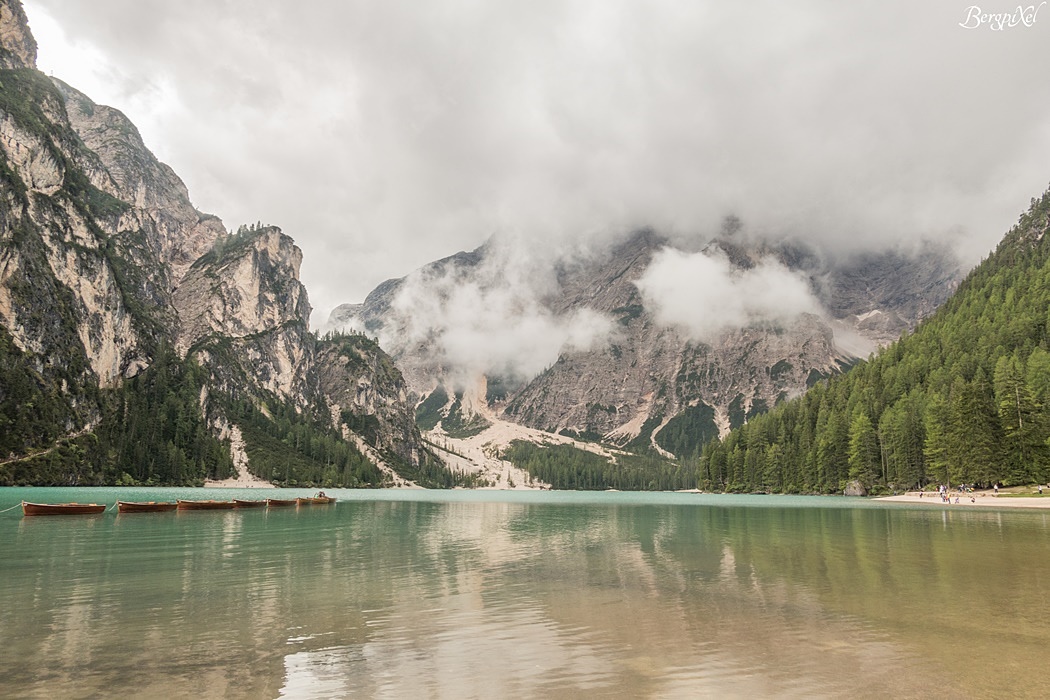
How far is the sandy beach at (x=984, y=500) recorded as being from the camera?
89750 mm

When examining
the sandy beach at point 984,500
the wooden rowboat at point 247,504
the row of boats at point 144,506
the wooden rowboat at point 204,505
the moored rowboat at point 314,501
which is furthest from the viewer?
the moored rowboat at point 314,501

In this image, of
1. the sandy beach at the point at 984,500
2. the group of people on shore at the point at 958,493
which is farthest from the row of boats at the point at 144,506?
the group of people on shore at the point at 958,493

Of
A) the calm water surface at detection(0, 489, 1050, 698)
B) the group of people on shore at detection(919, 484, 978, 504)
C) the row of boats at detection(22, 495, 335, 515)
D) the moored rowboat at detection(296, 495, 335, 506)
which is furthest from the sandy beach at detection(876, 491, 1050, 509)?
the row of boats at detection(22, 495, 335, 515)

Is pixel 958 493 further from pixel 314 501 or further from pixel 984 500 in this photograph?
pixel 314 501

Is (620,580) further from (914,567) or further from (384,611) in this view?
(914,567)

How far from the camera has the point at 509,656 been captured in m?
18.2

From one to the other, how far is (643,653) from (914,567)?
80.4 ft

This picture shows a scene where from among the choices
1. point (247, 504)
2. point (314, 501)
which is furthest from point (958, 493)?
point (247, 504)

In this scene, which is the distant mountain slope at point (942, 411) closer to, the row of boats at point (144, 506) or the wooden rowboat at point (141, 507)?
the row of boats at point (144, 506)

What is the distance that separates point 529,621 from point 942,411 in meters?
128

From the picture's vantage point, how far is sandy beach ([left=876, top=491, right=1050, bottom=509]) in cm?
8975

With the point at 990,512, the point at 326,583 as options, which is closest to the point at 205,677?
the point at 326,583

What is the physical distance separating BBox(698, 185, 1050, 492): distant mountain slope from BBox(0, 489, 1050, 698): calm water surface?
260 ft

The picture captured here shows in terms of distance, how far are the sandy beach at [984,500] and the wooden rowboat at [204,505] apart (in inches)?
4501
